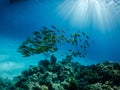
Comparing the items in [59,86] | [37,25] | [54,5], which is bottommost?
[59,86]

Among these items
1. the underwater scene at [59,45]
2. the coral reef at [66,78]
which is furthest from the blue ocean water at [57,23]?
the coral reef at [66,78]

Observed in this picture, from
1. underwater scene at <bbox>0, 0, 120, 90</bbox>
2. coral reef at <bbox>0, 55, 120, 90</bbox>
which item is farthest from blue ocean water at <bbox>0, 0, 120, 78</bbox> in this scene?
coral reef at <bbox>0, 55, 120, 90</bbox>

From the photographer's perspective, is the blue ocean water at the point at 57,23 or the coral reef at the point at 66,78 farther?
the blue ocean water at the point at 57,23

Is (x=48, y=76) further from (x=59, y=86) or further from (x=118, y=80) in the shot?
(x=118, y=80)

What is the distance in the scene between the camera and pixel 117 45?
1823cm

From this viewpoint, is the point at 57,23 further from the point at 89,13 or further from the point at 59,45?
the point at 59,45

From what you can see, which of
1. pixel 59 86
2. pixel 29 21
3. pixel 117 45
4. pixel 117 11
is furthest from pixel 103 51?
pixel 59 86

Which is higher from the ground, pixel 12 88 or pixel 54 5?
pixel 54 5

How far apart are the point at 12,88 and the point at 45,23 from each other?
5.89m

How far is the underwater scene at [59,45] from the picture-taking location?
967cm

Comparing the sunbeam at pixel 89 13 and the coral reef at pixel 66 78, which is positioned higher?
the sunbeam at pixel 89 13

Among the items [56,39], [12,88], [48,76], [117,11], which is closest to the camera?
[56,39]

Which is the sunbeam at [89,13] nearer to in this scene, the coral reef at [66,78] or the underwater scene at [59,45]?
the underwater scene at [59,45]

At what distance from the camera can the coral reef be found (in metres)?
9.29
